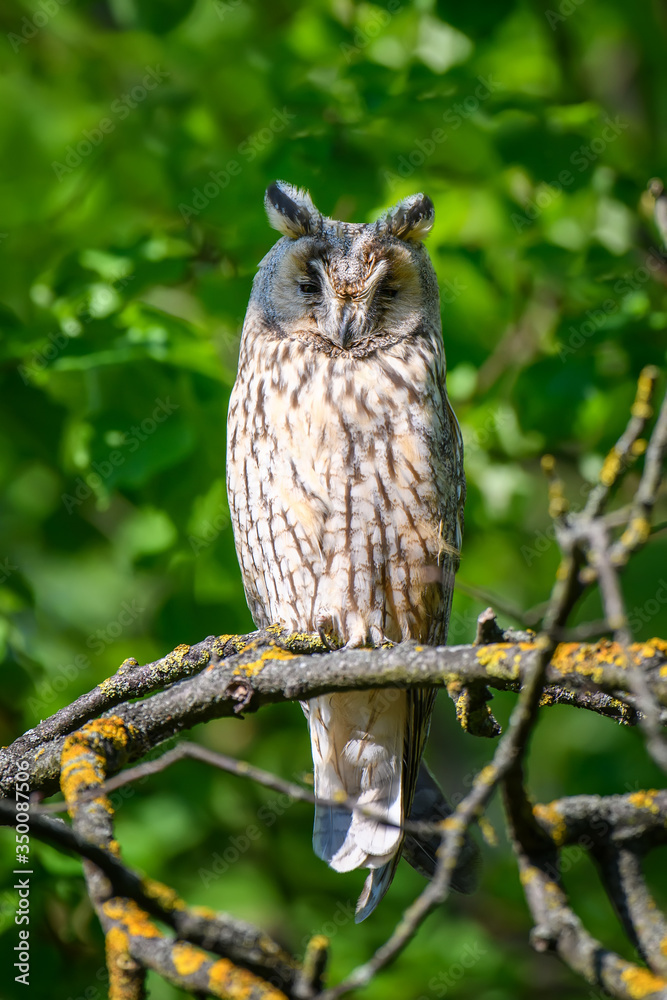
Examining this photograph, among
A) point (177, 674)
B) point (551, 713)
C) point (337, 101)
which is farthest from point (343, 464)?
point (551, 713)

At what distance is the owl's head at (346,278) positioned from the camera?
316 cm

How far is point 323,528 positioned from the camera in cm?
301

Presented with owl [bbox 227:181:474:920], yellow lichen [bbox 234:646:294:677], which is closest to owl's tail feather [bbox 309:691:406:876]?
owl [bbox 227:181:474:920]

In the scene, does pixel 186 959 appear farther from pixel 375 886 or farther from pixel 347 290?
pixel 347 290

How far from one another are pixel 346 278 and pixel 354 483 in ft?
2.31

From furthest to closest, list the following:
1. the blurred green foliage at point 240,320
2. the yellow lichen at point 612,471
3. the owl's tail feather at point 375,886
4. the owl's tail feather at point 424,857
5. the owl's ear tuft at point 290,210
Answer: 1. the blurred green foliage at point 240,320
2. the owl's ear tuft at point 290,210
3. the owl's tail feather at point 375,886
4. the owl's tail feather at point 424,857
5. the yellow lichen at point 612,471

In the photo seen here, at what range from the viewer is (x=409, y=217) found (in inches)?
136

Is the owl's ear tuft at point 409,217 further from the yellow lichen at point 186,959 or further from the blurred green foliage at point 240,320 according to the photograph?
the yellow lichen at point 186,959

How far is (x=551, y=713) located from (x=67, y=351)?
13.3 feet

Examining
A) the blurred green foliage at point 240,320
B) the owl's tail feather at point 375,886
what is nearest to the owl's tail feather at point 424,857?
the owl's tail feather at point 375,886

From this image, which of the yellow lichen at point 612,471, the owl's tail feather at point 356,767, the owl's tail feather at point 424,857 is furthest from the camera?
the owl's tail feather at point 356,767

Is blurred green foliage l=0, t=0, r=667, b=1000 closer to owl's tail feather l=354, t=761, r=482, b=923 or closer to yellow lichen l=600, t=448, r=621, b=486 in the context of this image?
owl's tail feather l=354, t=761, r=482, b=923

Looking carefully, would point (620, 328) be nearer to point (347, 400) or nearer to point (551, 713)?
point (347, 400)

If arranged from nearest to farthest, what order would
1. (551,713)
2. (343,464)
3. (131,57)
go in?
(343,464), (131,57), (551,713)
